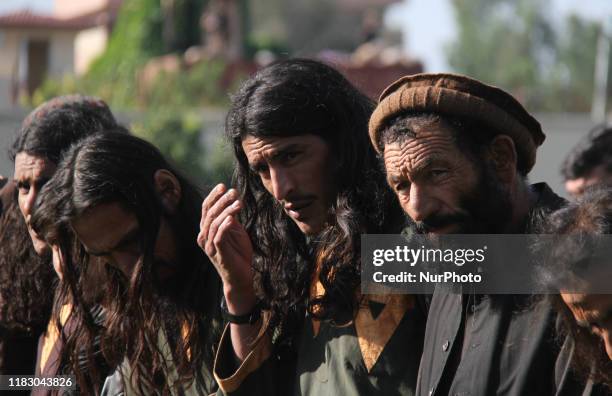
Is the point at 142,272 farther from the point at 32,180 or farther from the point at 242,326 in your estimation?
the point at 32,180

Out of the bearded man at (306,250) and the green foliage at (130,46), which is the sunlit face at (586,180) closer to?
the bearded man at (306,250)

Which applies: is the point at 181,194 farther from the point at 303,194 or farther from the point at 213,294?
the point at 303,194

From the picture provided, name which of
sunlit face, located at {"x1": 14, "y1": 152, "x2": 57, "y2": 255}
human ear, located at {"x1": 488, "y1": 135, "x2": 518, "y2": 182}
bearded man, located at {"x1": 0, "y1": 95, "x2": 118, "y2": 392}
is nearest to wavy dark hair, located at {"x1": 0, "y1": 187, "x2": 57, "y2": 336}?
bearded man, located at {"x1": 0, "y1": 95, "x2": 118, "y2": 392}

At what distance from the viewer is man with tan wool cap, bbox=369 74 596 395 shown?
130 inches

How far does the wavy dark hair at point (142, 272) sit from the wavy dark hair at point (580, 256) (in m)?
1.30

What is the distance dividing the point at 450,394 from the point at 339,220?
0.64 meters

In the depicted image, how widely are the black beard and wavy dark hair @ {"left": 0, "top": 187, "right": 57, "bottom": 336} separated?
2.06 meters

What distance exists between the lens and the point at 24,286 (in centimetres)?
498

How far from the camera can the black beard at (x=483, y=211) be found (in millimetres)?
3312

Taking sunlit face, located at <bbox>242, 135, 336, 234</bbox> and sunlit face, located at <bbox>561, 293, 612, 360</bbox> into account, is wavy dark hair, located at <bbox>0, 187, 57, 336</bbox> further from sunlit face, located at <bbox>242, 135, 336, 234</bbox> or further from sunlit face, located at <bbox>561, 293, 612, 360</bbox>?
sunlit face, located at <bbox>561, 293, 612, 360</bbox>

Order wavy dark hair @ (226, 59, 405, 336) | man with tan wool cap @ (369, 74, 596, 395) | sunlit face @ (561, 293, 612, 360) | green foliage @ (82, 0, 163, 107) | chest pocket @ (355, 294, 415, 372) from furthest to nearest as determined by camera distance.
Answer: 1. green foliage @ (82, 0, 163, 107)
2. wavy dark hair @ (226, 59, 405, 336)
3. chest pocket @ (355, 294, 415, 372)
4. man with tan wool cap @ (369, 74, 596, 395)
5. sunlit face @ (561, 293, 612, 360)

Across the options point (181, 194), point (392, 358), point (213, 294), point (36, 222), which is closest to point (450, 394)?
point (392, 358)

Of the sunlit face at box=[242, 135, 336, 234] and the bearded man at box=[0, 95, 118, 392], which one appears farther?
the bearded man at box=[0, 95, 118, 392]

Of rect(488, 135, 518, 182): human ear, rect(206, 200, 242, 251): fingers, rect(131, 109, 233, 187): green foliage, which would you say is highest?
rect(131, 109, 233, 187): green foliage
